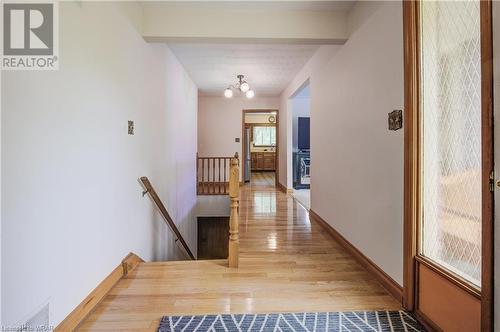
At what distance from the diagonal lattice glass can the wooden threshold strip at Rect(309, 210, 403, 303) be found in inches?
16.3

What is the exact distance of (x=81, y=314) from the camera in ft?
5.79

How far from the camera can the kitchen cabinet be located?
41.0 feet

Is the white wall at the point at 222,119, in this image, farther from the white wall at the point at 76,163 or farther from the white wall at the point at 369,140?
the white wall at the point at 76,163

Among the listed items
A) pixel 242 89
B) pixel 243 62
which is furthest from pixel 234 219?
pixel 243 62

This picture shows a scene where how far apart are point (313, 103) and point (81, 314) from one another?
3.90 m

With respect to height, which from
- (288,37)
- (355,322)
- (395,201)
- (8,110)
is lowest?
(355,322)

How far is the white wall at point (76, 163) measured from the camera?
129cm

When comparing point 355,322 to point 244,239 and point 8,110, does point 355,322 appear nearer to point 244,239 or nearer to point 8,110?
point 244,239

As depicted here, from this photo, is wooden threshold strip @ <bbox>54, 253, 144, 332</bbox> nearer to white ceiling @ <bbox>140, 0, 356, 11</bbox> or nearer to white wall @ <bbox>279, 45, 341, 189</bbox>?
white ceiling @ <bbox>140, 0, 356, 11</bbox>

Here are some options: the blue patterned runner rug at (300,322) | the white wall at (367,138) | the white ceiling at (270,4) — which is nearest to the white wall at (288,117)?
the white wall at (367,138)

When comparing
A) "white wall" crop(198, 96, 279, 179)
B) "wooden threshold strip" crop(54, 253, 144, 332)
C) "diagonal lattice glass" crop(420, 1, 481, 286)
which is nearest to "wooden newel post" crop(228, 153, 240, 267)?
"wooden threshold strip" crop(54, 253, 144, 332)

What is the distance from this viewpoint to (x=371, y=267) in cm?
237

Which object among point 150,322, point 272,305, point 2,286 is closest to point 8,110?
point 2,286

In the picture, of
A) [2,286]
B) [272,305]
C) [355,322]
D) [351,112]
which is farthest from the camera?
[351,112]
